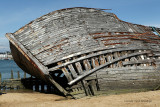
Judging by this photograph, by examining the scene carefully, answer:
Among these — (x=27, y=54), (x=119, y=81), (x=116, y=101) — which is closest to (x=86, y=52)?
(x=119, y=81)

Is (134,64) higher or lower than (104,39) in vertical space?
lower

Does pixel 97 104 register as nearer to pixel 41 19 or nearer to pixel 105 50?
pixel 105 50

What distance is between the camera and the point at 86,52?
10023mm

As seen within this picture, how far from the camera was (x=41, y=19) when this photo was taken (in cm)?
1109

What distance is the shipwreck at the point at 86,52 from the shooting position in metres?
9.72

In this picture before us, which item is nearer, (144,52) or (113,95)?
(113,95)

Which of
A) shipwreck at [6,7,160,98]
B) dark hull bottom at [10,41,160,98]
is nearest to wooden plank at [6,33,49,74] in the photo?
shipwreck at [6,7,160,98]

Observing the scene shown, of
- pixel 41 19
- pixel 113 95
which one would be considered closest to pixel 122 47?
pixel 113 95

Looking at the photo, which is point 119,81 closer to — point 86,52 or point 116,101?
point 116,101

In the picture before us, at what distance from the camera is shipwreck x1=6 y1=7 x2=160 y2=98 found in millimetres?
9719

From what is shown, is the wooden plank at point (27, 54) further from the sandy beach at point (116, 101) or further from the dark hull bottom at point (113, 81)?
the sandy beach at point (116, 101)

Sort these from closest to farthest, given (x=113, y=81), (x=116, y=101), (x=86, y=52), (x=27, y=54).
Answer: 1. (x=116, y=101)
2. (x=113, y=81)
3. (x=86, y=52)
4. (x=27, y=54)

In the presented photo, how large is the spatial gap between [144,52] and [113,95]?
11.1ft

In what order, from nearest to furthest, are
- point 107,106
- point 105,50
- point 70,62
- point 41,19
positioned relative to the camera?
point 107,106, point 70,62, point 105,50, point 41,19
